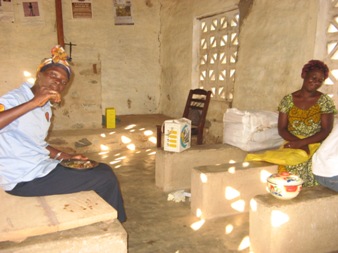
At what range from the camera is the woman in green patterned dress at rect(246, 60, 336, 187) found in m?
2.93

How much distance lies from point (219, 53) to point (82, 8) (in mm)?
3109

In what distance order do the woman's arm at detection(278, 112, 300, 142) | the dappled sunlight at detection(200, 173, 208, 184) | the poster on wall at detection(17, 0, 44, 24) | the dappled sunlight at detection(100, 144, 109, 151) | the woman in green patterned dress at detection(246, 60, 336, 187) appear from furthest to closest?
the poster on wall at detection(17, 0, 44, 24)
the dappled sunlight at detection(100, 144, 109, 151)
the woman's arm at detection(278, 112, 300, 142)
the woman in green patterned dress at detection(246, 60, 336, 187)
the dappled sunlight at detection(200, 173, 208, 184)

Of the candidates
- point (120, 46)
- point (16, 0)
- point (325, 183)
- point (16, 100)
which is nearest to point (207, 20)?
point (120, 46)

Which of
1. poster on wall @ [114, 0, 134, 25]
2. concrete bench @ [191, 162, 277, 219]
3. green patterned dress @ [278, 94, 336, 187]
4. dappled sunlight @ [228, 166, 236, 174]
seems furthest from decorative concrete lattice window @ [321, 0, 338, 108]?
poster on wall @ [114, 0, 134, 25]

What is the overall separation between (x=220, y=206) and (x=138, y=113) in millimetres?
4612

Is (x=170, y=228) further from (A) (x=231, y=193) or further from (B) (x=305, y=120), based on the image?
(B) (x=305, y=120)

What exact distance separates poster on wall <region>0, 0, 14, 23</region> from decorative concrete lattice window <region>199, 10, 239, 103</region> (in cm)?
359

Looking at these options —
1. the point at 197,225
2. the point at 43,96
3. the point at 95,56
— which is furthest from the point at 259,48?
the point at 95,56

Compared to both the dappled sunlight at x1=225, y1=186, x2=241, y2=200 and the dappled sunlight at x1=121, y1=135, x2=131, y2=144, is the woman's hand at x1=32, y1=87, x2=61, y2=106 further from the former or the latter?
the dappled sunlight at x1=121, y1=135, x2=131, y2=144

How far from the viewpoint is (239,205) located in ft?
9.96

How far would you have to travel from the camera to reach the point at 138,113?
286 inches

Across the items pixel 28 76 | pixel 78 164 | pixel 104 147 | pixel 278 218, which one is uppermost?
pixel 28 76

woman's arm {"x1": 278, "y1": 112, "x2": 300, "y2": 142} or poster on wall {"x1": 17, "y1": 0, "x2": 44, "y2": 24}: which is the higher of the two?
poster on wall {"x1": 17, "y1": 0, "x2": 44, "y2": 24}

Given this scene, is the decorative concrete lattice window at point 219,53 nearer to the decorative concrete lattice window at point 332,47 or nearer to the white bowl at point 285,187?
the decorative concrete lattice window at point 332,47
